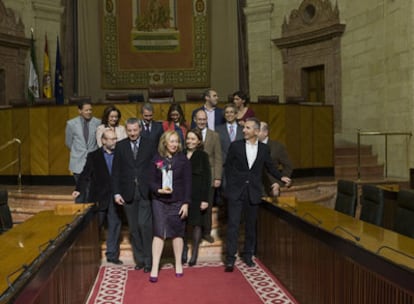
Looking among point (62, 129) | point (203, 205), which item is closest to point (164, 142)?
point (203, 205)

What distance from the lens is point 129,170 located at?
16.0 feet

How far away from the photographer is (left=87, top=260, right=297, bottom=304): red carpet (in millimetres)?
4070

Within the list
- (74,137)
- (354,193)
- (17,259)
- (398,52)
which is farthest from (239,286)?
(398,52)

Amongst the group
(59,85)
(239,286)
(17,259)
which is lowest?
(239,286)

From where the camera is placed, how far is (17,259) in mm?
2730

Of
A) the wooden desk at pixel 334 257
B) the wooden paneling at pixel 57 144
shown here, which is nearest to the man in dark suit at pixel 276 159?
the wooden desk at pixel 334 257

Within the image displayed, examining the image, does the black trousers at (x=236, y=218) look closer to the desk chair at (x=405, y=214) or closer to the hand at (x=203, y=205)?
the hand at (x=203, y=205)

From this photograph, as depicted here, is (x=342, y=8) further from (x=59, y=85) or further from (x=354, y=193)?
(x=354, y=193)

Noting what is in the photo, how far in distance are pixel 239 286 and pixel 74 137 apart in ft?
8.84

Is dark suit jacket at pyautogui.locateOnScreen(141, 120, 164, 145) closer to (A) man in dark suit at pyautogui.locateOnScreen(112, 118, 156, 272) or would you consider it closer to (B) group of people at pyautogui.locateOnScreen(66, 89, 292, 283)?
(B) group of people at pyautogui.locateOnScreen(66, 89, 292, 283)

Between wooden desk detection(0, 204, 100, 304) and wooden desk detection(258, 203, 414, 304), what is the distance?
1.61 m

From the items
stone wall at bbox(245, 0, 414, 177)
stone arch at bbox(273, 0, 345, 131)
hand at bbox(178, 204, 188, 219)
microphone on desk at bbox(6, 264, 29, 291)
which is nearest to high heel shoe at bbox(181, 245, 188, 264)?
hand at bbox(178, 204, 188, 219)

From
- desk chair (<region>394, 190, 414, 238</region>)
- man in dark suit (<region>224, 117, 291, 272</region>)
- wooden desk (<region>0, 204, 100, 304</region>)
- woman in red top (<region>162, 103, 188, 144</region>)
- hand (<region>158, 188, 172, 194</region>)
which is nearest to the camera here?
wooden desk (<region>0, 204, 100, 304</region>)

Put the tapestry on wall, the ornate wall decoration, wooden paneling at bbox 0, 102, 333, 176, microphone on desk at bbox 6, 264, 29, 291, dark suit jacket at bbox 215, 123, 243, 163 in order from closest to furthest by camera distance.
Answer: microphone on desk at bbox 6, 264, 29, 291
dark suit jacket at bbox 215, 123, 243, 163
wooden paneling at bbox 0, 102, 333, 176
the ornate wall decoration
the tapestry on wall
